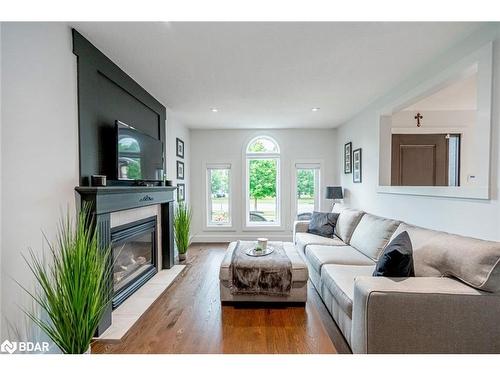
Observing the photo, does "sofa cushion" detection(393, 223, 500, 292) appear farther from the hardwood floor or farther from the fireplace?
the fireplace

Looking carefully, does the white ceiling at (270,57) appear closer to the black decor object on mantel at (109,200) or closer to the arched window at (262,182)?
the black decor object on mantel at (109,200)

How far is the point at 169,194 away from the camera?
3709mm

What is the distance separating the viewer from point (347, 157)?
4.80m

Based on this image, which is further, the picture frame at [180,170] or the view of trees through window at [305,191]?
the view of trees through window at [305,191]

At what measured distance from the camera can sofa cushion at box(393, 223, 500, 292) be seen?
1.47m

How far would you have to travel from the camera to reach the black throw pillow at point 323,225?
13.0 feet

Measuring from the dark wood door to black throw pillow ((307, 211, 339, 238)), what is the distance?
108cm

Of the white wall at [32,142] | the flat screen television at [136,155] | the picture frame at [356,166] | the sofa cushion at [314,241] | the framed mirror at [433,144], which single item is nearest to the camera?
the white wall at [32,142]

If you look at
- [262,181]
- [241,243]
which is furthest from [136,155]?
[262,181]

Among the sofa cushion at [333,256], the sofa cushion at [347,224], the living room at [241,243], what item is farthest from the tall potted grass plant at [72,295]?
the sofa cushion at [347,224]

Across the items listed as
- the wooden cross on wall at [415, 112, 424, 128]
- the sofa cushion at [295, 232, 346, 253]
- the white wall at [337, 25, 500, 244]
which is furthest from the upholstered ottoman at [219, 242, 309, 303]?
the wooden cross on wall at [415, 112, 424, 128]

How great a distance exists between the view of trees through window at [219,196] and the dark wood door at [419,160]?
10.8ft
